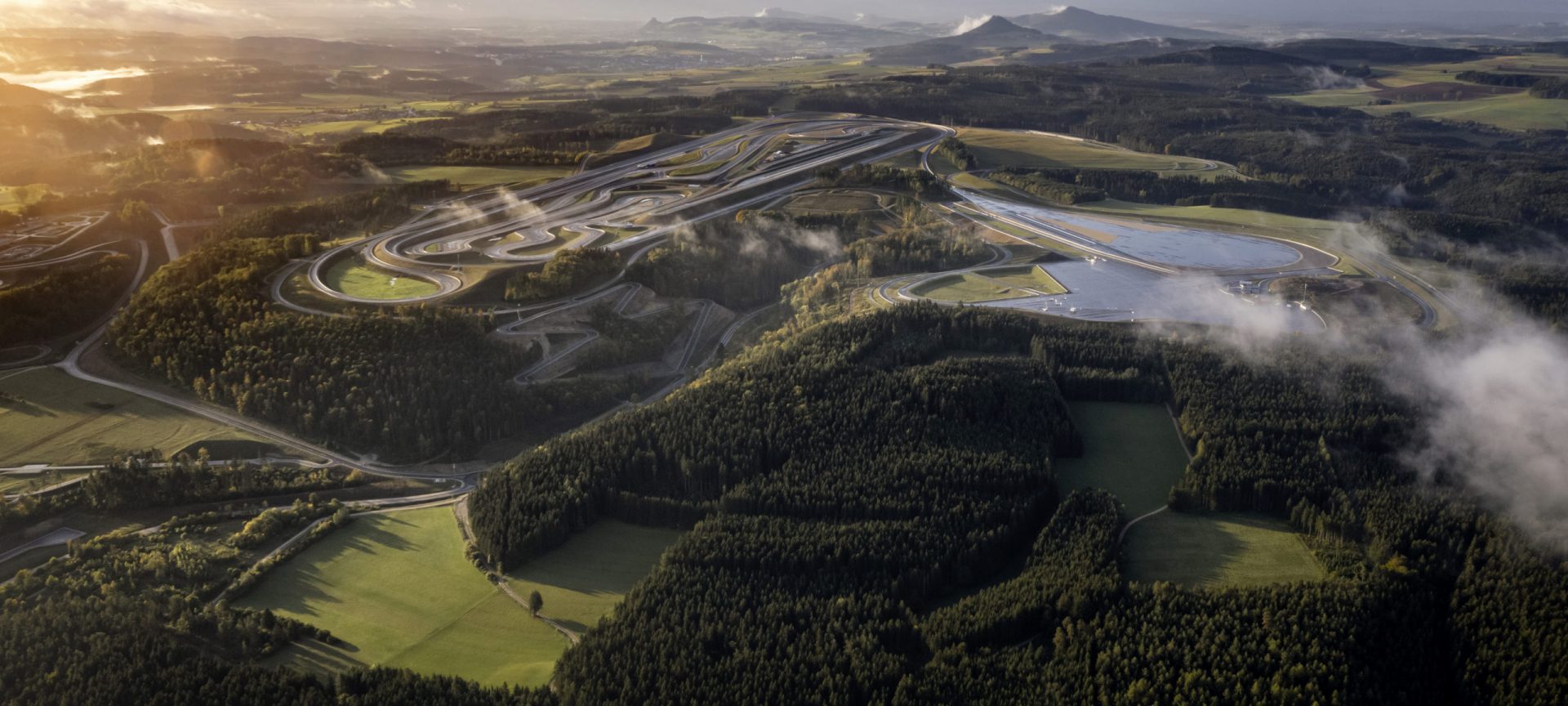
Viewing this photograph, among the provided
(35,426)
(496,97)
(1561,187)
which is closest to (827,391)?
(35,426)

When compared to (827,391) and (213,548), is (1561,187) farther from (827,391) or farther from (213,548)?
(213,548)

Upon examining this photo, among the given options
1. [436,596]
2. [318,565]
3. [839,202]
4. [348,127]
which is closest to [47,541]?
[318,565]

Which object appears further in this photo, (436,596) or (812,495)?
(812,495)

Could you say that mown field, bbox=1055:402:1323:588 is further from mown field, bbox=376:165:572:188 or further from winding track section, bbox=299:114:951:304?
mown field, bbox=376:165:572:188

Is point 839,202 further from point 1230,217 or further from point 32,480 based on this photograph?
point 32,480

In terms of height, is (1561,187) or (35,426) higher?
(1561,187)

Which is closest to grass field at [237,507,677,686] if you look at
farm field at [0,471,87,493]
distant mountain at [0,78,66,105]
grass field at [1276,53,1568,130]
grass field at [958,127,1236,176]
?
farm field at [0,471,87,493]
